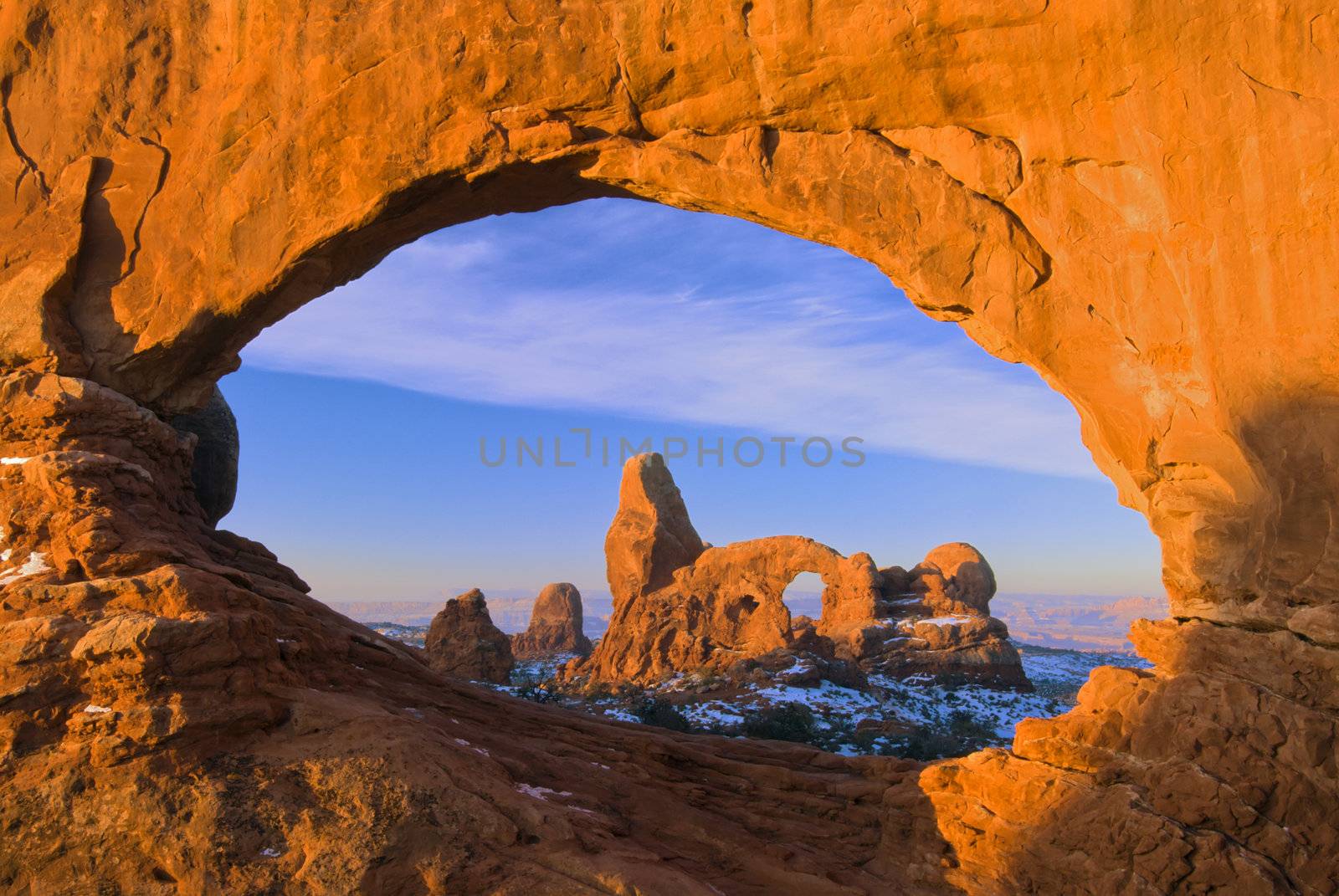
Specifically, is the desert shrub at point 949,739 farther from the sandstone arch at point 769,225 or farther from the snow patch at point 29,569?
the snow patch at point 29,569

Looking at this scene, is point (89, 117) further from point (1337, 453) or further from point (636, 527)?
point (636, 527)

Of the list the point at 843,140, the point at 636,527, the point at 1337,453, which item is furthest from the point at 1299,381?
the point at 636,527

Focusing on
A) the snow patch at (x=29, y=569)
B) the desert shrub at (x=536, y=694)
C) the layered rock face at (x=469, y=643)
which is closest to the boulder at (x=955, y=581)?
the desert shrub at (x=536, y=694)

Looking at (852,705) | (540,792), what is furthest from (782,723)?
(540,792)

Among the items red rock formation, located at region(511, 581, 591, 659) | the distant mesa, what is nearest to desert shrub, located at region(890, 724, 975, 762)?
the distant mesa

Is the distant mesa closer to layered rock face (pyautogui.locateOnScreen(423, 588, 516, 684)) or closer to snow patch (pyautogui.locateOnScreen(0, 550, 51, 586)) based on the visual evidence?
layered rock face (pyautogui.locateOnScreen(423, 588, 516, 684))
